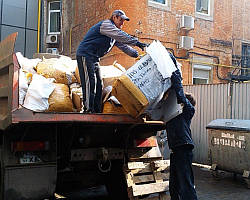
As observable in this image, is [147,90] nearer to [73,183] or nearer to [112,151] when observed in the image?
[112,151]

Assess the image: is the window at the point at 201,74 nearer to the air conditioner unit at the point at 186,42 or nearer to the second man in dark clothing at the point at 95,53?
the air conditioner unit at the point at 186,42

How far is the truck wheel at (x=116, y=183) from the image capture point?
14.8 feet

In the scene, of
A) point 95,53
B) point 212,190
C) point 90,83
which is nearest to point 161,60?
point 90,83

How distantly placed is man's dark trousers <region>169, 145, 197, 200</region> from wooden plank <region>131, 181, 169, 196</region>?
24 cm

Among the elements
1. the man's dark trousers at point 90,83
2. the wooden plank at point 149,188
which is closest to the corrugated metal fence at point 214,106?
the wooden plank at point 149,188

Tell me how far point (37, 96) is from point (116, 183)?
184cm

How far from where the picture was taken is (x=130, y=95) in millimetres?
3482

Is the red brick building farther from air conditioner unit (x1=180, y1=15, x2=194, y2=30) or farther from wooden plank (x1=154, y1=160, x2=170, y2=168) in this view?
wooden plank (x1=154, y1=160, x2=170, y2=168)

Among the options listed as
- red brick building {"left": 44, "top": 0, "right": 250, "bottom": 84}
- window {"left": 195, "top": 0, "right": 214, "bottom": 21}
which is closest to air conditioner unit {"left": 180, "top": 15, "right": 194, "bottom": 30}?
red brick building {"left": 44, "top": 0, "right": 250, "bottom": 84}

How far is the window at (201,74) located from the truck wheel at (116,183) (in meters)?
8.07

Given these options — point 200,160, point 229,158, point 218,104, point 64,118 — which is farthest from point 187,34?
point 64,118

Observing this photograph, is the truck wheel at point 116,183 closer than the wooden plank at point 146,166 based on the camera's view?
No

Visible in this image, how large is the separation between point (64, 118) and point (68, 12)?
1197 centimetres

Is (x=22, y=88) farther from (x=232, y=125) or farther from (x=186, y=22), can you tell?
(x=186, y=22)
